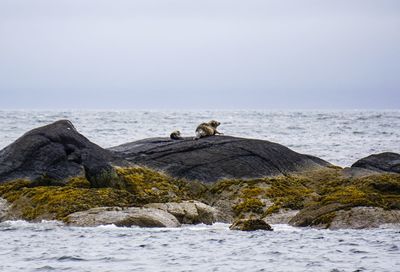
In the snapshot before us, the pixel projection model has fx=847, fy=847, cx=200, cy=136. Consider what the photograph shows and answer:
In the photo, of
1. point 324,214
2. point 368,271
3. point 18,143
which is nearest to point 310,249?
point 368,271

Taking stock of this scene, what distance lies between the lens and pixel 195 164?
28.7 metres

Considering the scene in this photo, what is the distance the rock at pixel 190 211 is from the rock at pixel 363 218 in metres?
3.71

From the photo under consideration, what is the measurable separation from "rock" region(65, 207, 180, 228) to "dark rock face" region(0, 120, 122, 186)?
2652 millimetres

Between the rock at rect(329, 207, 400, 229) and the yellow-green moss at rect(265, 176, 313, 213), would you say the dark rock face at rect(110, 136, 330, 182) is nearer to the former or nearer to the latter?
the yellow-green moss at rect(265, 176, 313, 213)

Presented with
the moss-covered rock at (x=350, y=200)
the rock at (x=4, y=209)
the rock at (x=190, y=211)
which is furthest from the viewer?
the rock at (x=4, y=209)

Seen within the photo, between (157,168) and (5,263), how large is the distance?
36.4ft

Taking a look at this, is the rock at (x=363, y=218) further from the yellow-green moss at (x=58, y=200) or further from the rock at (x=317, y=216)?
the yellow-green moss at (x=58, y=200)

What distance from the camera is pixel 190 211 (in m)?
24.7

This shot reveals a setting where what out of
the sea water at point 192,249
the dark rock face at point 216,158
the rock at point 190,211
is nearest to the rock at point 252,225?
the sea water at point 192,249

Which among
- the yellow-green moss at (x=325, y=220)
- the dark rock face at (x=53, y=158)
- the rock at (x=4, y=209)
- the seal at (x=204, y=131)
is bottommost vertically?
the rock at (x=4, y=209)

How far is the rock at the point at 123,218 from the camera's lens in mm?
23250

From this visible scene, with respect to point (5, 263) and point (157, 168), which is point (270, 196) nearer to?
point (157, 168)

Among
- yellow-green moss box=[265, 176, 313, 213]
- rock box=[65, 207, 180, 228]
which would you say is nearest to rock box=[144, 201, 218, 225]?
rock box=[65, 207, 180, 228]

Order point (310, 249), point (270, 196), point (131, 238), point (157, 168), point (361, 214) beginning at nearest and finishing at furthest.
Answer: point (310, 249) < point (131, 238) < point (361, 214) < point (270, 196) < point (157, 168)
